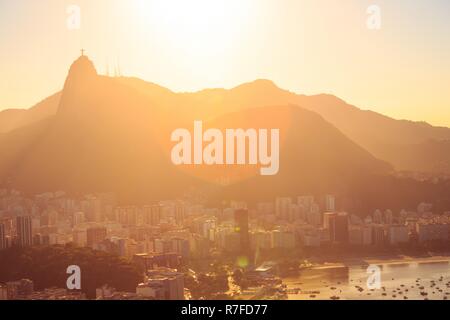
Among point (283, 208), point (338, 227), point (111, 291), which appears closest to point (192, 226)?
point (283, 208)

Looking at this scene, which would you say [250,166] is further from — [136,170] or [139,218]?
[136,170]

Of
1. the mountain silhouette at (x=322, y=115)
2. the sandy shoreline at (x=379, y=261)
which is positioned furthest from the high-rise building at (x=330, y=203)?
the sandy shoreline at (x=379, y=261)

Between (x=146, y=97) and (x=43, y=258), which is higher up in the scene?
(x=146, y=97)

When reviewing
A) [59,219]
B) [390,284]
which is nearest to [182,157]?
[59,219]

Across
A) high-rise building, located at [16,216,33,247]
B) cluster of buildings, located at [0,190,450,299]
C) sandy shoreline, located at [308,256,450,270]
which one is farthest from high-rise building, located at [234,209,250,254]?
high-rise building, located at [16,216,33,247]

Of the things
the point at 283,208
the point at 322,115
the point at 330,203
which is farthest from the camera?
the point at 322,115

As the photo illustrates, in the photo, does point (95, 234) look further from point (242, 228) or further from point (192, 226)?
point (242, 228)
